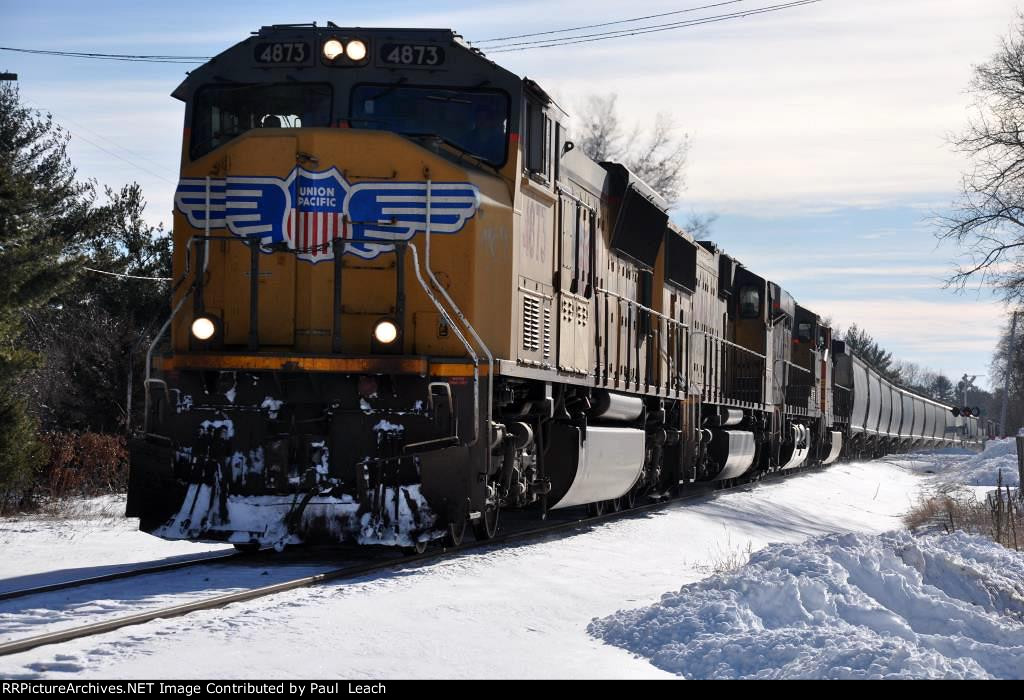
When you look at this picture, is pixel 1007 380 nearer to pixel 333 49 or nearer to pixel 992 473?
pixel 992 473

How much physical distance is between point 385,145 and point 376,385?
1.82 metres

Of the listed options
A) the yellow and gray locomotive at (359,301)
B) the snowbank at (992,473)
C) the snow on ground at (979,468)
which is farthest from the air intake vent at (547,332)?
the snowbank at (992,473)

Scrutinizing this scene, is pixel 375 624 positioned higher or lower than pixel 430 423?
lower

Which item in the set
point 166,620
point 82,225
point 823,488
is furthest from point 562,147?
point 82,225

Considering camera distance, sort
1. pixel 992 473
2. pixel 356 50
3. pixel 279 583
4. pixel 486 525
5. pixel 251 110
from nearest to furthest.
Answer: pixel 279 583 < pixel 356 50 < pixel 251 110 < pixel 486 525 < pixel 992 473

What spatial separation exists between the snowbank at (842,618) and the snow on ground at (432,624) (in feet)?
1.02

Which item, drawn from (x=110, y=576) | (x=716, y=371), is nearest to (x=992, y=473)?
(x=716, y=371)

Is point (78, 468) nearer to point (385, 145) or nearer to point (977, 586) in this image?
point (385, 145)

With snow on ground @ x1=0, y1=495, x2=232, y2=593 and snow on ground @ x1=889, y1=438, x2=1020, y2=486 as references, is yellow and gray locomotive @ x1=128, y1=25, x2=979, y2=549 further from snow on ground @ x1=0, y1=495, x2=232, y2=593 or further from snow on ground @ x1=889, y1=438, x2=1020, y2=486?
snow on ground @ x1=889, y1=438, x2=1020, y2=486

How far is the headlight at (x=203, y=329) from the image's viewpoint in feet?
29.0

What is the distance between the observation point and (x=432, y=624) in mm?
6453

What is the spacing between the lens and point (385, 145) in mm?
9148

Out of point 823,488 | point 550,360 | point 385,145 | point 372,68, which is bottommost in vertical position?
point 823,488

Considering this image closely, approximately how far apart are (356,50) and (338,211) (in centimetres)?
126
